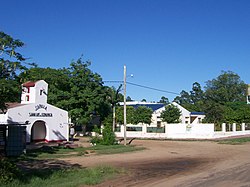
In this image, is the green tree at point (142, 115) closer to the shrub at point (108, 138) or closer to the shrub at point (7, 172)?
the shrub at point (108, 138)

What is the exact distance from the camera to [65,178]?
1286 cm

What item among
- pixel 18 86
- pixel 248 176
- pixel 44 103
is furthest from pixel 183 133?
pixel 18 86

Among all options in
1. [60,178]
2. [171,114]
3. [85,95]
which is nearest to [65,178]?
[60,178]

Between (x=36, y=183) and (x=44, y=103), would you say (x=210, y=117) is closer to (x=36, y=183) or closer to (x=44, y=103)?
(x=44, y=103)

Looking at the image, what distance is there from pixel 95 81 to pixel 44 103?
1428 centimetres

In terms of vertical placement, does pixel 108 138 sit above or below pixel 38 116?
below

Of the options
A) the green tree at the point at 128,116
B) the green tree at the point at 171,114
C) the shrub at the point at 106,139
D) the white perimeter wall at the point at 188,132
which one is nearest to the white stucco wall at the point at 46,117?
the shrub at the point at 106,139

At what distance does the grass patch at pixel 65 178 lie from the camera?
37.4 feet

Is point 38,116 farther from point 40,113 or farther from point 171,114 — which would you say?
point 171,114

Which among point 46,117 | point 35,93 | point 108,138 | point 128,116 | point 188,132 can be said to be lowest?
point 108,138

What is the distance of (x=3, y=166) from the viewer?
37.9ft

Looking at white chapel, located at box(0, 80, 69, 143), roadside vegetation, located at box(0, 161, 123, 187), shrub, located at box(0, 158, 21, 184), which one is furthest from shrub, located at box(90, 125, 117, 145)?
shrub, located at box(0, 158, 21, 184)

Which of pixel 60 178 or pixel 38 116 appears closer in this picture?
pixel 60 178

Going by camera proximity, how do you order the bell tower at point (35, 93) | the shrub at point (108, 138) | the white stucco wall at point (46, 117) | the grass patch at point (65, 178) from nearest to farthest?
the grass patch at point (65, 178) < the white stucco wall at point (46, 117) < the shrub at point (108, 138) < the bell tower at point (35, 93)
